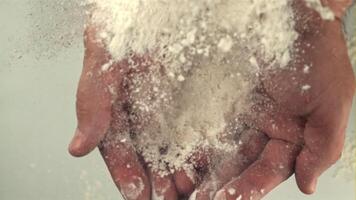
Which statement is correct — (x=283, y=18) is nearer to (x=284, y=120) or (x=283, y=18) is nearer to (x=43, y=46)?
(x=284, y=120)

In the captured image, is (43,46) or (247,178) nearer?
(247,178)

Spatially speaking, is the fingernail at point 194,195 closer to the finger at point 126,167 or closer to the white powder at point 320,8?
the finger at point 126,167

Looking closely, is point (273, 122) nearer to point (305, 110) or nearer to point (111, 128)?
point (305, 110)

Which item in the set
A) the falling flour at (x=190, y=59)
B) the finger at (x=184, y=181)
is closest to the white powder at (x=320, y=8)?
the falling flour at (x=190, y=59)

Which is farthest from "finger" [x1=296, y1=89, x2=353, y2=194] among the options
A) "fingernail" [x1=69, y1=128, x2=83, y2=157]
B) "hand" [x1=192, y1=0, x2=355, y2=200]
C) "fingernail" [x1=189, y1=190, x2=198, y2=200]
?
"fingernail" [x1=69, y1=128, x2=83, y2=157]

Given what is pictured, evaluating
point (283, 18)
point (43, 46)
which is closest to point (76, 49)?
point (43, 46)

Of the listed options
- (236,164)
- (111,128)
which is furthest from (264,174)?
(111,128)

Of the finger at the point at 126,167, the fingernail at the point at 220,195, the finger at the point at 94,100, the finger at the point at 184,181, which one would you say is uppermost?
the finger at the point at 94,100

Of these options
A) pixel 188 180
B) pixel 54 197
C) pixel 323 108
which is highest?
pixel 323 108
